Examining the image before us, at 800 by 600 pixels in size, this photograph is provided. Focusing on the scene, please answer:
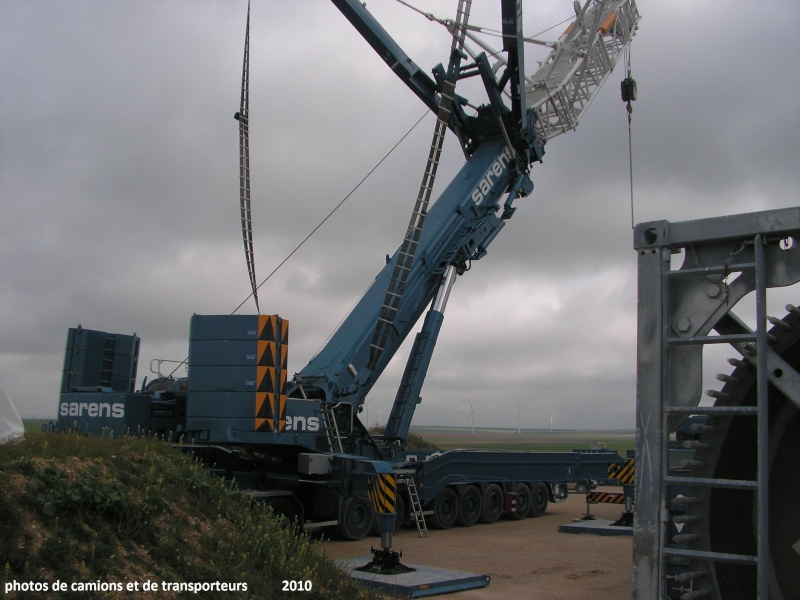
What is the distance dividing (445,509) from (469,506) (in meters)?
0.95

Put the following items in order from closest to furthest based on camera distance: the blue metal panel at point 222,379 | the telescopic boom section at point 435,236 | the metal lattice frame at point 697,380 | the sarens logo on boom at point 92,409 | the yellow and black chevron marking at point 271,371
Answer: the metal lattice frame at point 697,380
the yellow and black chevron marking at point 271,371
the blue metal panel at point 222,379
the sarens logo on boom at point 92,409
the telescopic boom section at point 435,236

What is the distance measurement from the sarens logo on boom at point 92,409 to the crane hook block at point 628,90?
1196cm

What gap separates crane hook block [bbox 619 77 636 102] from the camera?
17.8 meters

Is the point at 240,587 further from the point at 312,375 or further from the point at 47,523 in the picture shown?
the point at 312,375

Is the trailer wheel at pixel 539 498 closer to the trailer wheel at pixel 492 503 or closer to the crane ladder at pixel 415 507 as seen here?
the trailer wheel at pixel 492 503

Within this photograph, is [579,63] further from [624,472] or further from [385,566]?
[385,566]

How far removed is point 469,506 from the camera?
19.1 meters

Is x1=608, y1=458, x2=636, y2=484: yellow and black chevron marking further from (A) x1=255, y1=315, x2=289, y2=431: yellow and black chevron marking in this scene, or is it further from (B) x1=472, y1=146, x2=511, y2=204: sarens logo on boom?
(A) x1=255, y1=315, x2=289, y2=431: yellow and black chevron marking

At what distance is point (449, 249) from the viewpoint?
17891 millimetres

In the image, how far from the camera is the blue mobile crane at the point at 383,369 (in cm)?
1291

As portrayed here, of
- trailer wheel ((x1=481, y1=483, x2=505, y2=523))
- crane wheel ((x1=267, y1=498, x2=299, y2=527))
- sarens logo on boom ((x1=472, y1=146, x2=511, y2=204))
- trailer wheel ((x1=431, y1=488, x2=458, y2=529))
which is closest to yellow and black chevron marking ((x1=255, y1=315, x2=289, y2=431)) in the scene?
crane wheel ((x1=267, y1=498, x2=299, y2=527))

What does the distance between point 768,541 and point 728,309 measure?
1230mm

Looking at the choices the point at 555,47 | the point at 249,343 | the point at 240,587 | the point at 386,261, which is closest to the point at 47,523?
the point at 240,587

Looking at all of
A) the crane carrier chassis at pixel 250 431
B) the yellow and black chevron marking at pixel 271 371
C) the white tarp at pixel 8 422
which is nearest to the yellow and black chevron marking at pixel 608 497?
the crane carrier chassis at pixel 250 431
